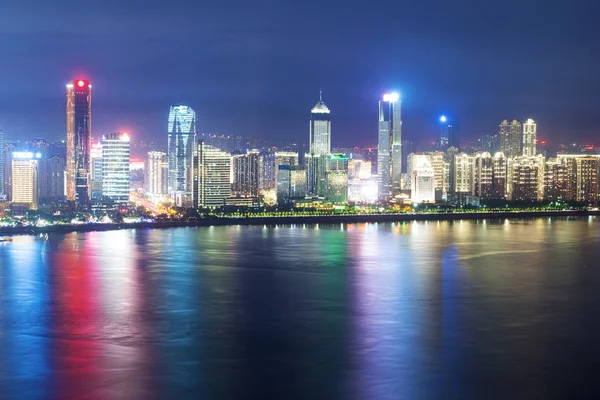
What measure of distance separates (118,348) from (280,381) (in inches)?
96.3

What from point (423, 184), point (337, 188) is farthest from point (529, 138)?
point (337, 188)

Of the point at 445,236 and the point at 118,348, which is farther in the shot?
the point at 445,236

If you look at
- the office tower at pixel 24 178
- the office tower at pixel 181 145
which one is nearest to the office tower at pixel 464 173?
the office tower at pixel 181 145

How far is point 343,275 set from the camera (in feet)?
58.8

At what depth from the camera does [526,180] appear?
6097 centimetres

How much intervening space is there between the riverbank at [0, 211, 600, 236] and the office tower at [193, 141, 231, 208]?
39.9 ft

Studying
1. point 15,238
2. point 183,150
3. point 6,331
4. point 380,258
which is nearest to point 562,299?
point 380,258

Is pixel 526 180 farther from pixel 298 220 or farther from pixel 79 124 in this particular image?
pixel 79 124

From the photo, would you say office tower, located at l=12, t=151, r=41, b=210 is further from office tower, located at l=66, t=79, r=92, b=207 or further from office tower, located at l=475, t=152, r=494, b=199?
office tower, located at l=475, t=152, r=494, b=199

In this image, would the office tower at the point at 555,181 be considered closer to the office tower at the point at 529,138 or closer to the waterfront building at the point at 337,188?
the office tower at the point at 529,138

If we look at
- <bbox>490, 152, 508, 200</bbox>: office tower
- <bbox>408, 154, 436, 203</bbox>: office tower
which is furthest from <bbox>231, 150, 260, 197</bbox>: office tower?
<bbox>490, 152, 508, 200</bbox>: office tower

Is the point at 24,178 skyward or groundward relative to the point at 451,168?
groundward

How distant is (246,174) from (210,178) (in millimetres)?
5272

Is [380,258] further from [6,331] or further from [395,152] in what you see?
[395,152]
